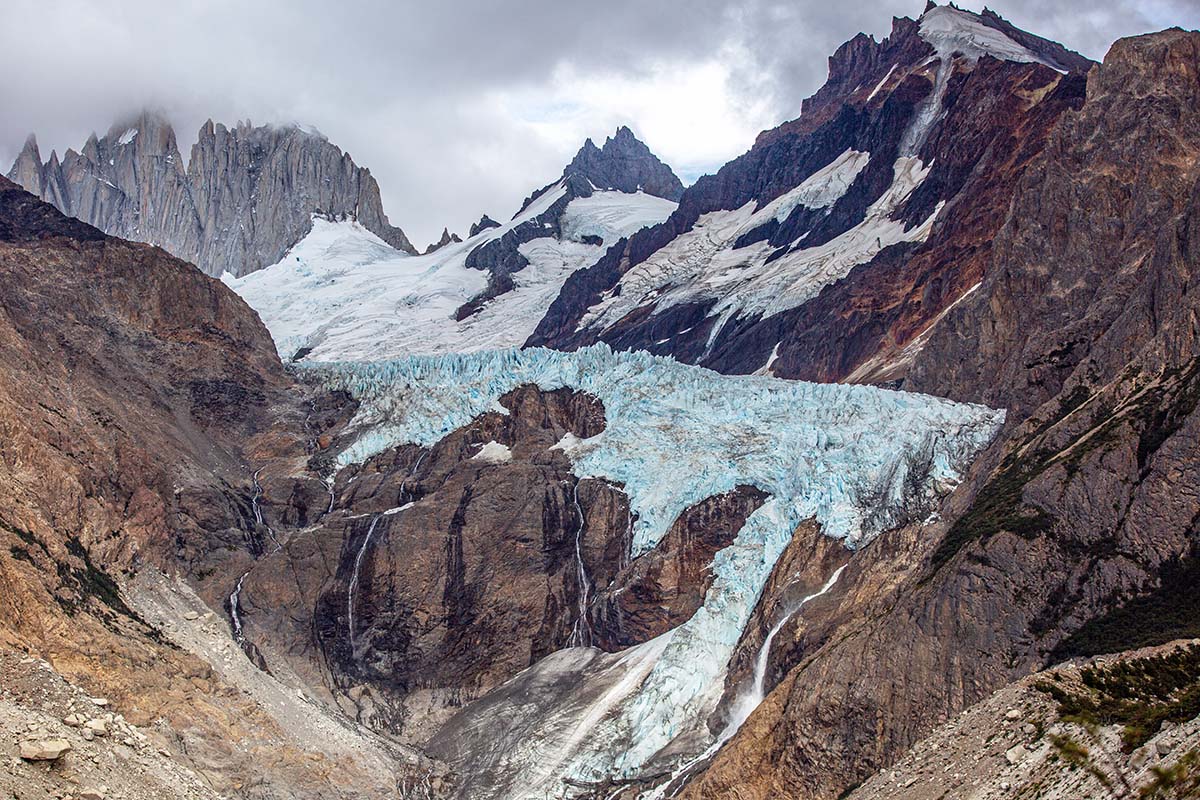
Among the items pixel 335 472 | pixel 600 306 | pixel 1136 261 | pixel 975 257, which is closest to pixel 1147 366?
pixel 1136 261

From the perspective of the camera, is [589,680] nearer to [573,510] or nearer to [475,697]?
[475,697]

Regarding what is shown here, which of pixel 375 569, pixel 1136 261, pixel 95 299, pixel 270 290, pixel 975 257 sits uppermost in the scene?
pixel 270 290


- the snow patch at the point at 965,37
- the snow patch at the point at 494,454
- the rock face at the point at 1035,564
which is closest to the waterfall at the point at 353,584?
the snow patch at the point at 494,454

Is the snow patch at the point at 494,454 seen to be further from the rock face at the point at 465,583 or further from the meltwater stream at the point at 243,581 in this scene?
the meltwater stream at the point at 243,581

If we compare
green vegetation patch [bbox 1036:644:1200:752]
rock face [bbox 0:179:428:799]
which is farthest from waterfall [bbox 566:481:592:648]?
green vegetation patch [bbox 1036:644:1200:752]

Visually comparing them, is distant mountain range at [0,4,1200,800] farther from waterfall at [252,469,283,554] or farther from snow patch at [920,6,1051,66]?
snow patch at [920,6,1051,66]

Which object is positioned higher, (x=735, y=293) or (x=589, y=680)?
(x=735, y=293)

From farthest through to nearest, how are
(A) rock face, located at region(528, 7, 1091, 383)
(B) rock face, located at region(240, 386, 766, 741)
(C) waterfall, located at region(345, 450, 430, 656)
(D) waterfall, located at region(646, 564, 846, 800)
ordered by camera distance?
1. (A) rock face, located at region(528, 7, 1091, 383)
2. (C) waterfall, located at region(345, 450, 430, 656)
3. (B) rock face, located at region(240, 386, 766, 741)
4. (D) waterfall, located at region(646, 564, 846, 800)
